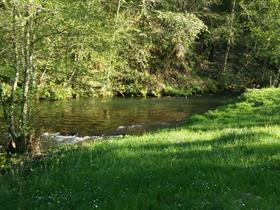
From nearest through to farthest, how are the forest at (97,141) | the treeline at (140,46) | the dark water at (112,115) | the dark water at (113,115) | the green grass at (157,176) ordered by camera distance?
the green grass at (157,176), the forest at (97,141), the treeline at (140,46), the dark water at (112,115), the dark water at (113,115)

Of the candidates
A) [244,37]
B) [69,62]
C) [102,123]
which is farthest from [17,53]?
[244,37]

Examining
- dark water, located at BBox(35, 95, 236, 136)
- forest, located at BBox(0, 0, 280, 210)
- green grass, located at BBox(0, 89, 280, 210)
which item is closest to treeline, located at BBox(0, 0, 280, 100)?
forest, located at BBox(0, 0, 280, 210)

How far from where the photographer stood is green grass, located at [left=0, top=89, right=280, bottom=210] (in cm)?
948

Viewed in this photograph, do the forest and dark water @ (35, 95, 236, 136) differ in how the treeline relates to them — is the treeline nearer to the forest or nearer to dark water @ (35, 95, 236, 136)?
the forest

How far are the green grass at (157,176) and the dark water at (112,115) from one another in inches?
217

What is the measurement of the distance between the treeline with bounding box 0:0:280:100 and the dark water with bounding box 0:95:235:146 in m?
1.60

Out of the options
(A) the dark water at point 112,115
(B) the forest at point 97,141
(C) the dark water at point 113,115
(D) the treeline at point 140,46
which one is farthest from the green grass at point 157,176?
(C) the dark water at point 113,115

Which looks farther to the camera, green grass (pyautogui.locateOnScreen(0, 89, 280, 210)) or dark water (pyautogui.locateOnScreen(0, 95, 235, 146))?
dark water (pyautogui.locateOnScreen(0, 95, 235, 146))

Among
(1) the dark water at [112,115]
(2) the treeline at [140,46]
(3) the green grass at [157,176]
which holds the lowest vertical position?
(1) the dark water at [112,115]

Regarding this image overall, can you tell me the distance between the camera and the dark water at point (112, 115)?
89.3 ft

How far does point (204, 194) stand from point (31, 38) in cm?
1029

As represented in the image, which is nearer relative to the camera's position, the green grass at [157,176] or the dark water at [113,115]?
the green grass at [157,176]

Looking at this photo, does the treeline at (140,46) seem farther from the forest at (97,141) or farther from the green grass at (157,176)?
the green grass at (157,176)

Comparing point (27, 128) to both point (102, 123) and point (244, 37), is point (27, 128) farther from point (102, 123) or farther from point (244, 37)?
point (244, 37)
